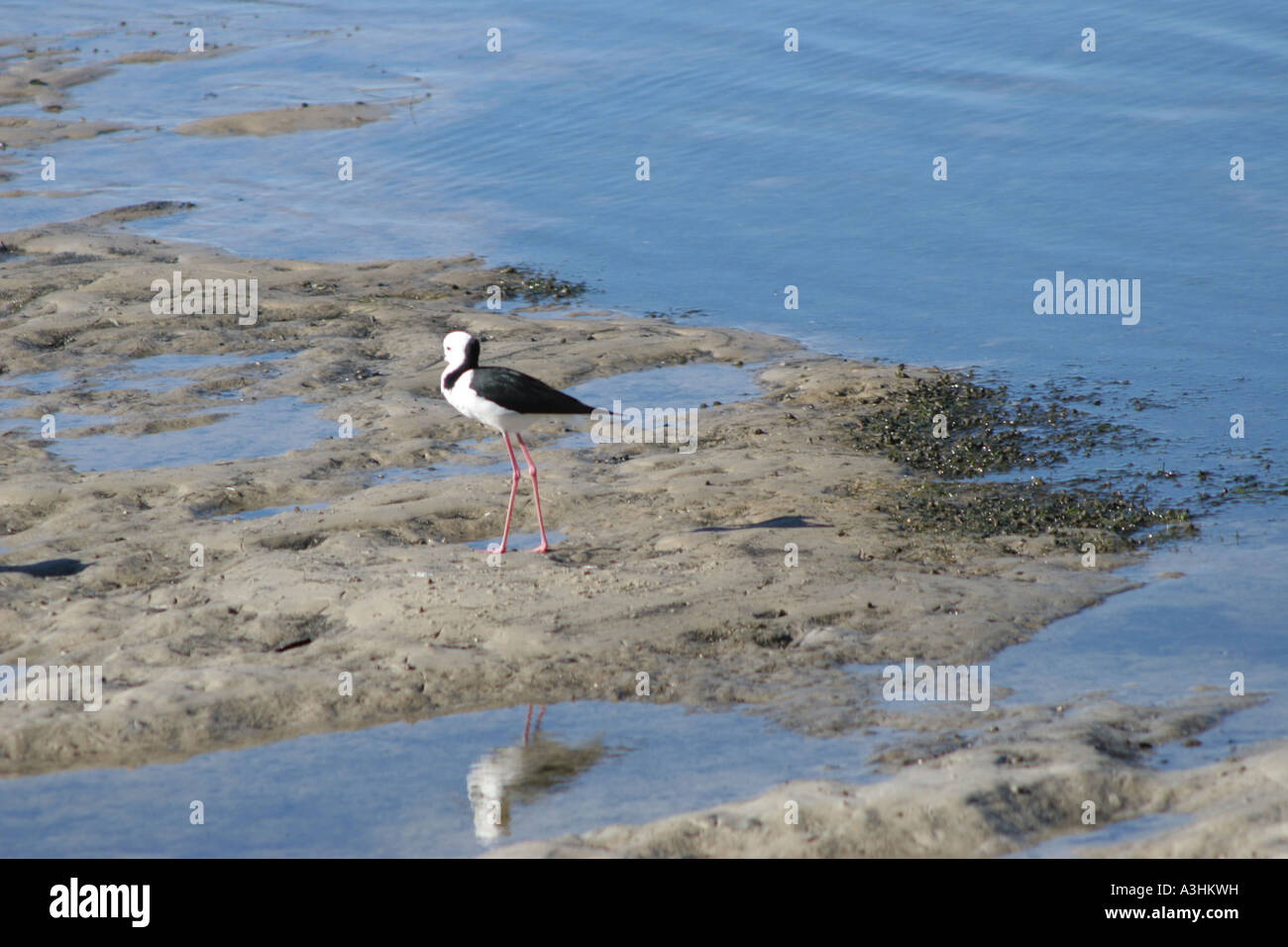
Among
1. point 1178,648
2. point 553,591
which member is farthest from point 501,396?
point 1178,648

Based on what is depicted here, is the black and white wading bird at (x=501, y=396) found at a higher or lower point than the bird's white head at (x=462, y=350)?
lower

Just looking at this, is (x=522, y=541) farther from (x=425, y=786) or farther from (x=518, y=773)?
(x=425, y=786)

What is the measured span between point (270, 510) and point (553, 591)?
279cm

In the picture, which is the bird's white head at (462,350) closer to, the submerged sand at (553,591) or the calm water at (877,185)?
the submerged sand at (553,591)

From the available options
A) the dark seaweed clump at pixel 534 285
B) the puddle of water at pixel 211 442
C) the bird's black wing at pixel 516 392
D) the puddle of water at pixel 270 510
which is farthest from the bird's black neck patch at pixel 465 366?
the dark seaweed clump at pixel 534 285

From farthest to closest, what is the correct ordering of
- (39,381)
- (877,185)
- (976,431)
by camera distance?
(877,185) < (39,381) < (976,431)

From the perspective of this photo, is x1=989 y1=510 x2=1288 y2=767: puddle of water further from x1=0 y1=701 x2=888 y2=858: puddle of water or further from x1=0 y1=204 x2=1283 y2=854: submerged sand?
x1=0 y1=701 x2=888 y2=858: puddle of water

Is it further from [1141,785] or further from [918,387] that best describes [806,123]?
[1141,785]

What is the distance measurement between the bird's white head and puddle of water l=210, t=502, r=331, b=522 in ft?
4.80

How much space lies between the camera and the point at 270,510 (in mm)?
10266

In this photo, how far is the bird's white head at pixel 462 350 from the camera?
9.73 metres

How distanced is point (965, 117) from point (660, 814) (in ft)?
60.9

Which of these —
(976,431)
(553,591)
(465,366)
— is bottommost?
(553,591)

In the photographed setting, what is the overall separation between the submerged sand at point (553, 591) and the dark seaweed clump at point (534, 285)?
2754mm
